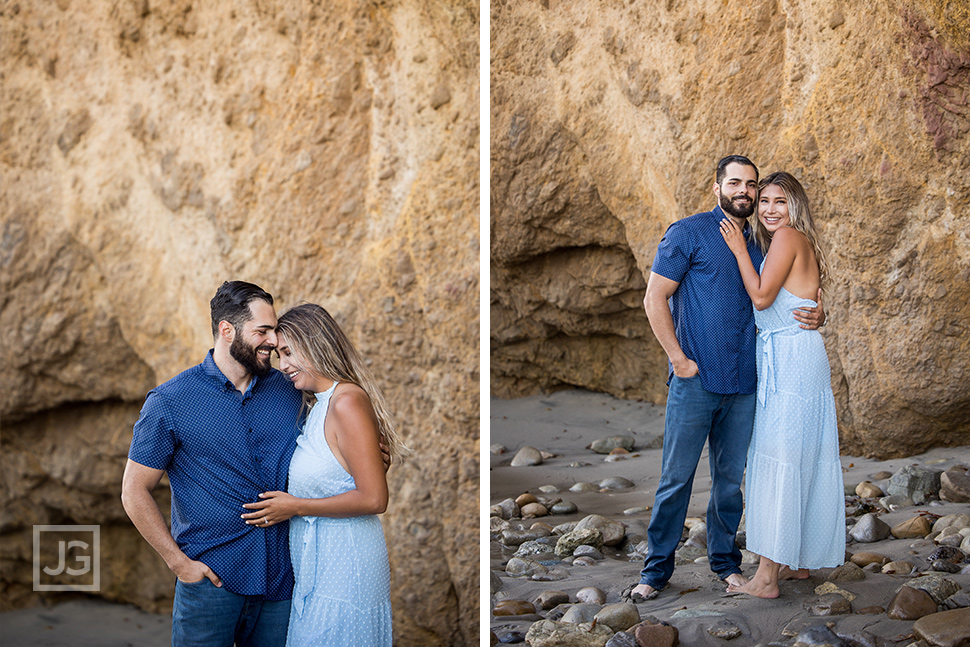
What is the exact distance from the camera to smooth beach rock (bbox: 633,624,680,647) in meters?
2.55

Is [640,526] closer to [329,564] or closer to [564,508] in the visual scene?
[564,508]

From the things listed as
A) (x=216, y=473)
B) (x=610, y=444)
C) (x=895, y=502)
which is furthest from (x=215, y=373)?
(x=610, y=444)

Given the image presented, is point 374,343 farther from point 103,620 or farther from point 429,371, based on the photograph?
point 103,620

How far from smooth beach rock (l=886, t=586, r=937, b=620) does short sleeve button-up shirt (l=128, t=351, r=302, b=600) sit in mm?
1841

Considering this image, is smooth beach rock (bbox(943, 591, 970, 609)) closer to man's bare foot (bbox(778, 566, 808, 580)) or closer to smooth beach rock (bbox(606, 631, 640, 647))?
man's bare foot (bbox(778, 566, 808, 580))

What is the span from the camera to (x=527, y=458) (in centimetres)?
474

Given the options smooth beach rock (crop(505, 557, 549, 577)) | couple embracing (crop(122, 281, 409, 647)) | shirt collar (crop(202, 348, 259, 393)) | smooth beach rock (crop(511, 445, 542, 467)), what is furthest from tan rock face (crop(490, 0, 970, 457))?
shirt collar (crop(202, 348, 259, 393))

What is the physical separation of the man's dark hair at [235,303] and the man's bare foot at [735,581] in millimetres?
1811

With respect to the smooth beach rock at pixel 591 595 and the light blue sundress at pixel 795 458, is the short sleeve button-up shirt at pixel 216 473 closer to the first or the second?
the smooth beach rock at pixel 591 595

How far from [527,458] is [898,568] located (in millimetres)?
2180

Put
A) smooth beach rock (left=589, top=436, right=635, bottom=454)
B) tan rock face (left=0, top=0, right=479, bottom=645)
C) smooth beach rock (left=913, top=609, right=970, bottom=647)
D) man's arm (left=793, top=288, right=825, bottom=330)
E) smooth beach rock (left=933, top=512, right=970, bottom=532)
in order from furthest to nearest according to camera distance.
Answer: smooth beach rock (left=589, top=436, right=635, bottom=454)
tan rock face (left=0, top=0, right=479, bottom=645)
smooth beach rock (left=933, top=512, right=970, bottom=532)
man's arm (left=793, top=288, right=825, bottom=330)
smooth beach rock (left=913, top=609, right=970, bottom=647)

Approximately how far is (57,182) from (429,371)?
249 centimetres

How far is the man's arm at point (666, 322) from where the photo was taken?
284 cm

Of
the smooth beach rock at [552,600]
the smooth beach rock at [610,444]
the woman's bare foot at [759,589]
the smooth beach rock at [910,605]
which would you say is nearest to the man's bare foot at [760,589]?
the woman's bare foot at [759,589]
